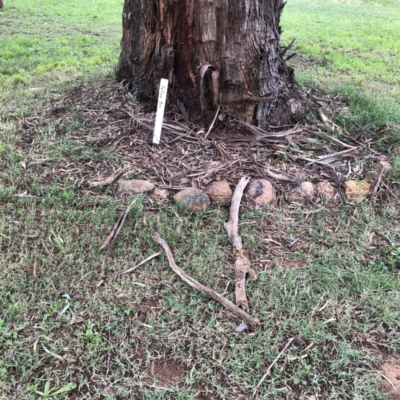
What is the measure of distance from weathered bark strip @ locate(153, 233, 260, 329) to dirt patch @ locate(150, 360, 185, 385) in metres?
0.41

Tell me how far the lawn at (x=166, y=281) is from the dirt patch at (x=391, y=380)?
3 cm

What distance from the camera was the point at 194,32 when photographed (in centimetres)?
293

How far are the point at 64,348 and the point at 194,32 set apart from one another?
7.77 feet

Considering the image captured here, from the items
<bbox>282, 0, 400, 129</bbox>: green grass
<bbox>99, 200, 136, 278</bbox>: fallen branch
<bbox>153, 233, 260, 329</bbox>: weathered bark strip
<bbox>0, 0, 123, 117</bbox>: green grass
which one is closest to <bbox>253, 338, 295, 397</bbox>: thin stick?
<bbox>153, 233, 260, 329</bbox>: weathered bark strip

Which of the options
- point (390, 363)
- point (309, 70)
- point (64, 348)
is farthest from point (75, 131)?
point (309, 70)

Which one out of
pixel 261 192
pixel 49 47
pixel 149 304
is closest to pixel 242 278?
pixel 149 304

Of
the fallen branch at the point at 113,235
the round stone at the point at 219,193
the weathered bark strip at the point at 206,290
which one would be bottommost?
the weathered bark strip at the point at 206,290

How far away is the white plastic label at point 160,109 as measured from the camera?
9.25 feet

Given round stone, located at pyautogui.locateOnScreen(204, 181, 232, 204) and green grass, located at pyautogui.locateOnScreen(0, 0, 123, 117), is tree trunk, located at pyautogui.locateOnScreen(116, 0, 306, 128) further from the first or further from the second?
green grass, located at pyautogui.locateOnScreen(0, 0, 123, 117)

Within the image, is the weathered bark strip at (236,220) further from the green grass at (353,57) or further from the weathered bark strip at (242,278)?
the green grass at (353,57)

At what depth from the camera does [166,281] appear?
2.16m

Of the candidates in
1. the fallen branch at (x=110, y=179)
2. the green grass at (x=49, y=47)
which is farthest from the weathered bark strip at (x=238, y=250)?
the green grass at (x=49, y=47)

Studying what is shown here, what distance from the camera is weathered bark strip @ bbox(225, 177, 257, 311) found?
6.82ft

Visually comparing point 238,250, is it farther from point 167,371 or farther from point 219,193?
point 167,371
